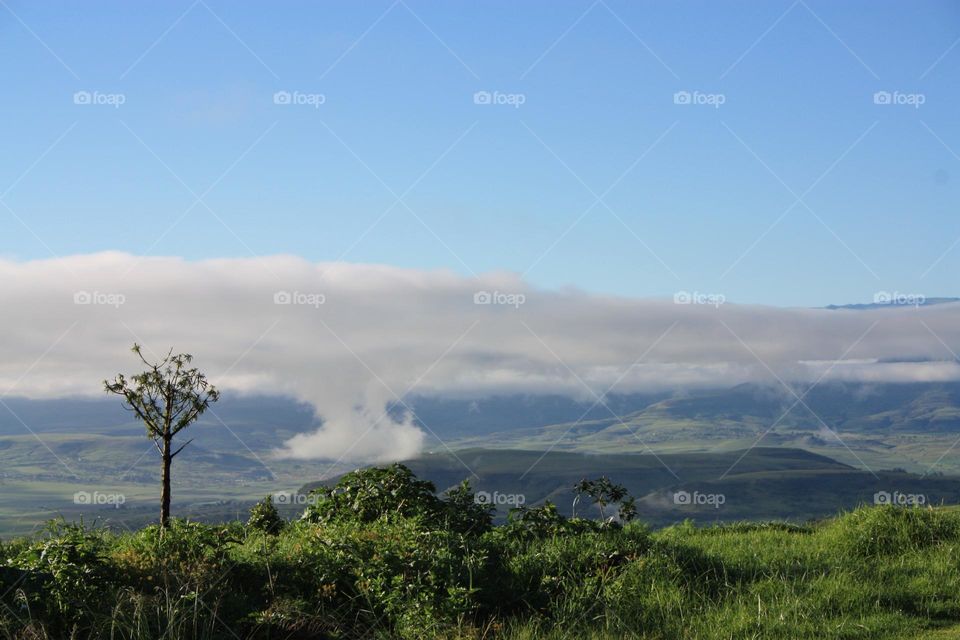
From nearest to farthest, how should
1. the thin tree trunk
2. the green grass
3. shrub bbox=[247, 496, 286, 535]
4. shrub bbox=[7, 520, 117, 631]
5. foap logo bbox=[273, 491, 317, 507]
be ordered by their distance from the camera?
shrub bbox=[7, 520, 117, 631] → the green grass → shrub bbox=[247, 496, 286, 535] → foap logo bbox=[273, 491, 317, 507] → the thin tree trunk

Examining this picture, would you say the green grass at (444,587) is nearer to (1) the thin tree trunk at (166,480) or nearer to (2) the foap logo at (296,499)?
(2) the foap logo at (296,499)

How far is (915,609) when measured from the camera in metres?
12.9

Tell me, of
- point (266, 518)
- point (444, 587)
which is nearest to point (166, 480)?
point (266, 518)

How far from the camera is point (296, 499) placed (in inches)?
733

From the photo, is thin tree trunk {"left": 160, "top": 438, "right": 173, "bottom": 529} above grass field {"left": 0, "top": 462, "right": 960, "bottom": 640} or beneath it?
above

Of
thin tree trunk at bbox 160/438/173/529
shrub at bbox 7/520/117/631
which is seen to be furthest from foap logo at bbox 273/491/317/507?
shrub at bbox 7/520/117/631

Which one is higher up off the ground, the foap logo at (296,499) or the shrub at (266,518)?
the foap logo at (296,499)

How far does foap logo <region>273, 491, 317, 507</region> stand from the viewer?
16.6 m

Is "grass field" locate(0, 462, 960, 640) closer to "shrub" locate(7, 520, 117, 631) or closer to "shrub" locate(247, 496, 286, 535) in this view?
"shrub" locate(7, 520, 117, 631)

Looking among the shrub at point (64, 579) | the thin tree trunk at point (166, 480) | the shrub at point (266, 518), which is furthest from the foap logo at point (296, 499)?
the shrub at point (64, 579)

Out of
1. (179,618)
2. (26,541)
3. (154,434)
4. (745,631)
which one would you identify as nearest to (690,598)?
(745,631)

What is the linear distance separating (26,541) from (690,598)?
8344 mm

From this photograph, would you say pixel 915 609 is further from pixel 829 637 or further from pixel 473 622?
pixel 473 622

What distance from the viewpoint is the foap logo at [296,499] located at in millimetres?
16609
